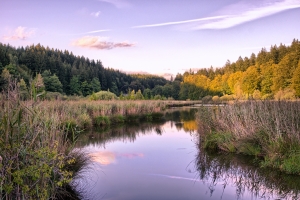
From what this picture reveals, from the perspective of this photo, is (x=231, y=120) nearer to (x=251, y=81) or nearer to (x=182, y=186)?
(x=182, y=186)

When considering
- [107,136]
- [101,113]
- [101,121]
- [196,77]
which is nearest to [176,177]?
[107,136]

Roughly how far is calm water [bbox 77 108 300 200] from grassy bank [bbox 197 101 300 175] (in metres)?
0.44

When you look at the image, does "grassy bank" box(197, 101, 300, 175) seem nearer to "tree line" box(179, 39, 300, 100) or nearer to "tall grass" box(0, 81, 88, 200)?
"tall grass" box(0, 81, 88, 200)

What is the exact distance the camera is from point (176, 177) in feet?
25.3

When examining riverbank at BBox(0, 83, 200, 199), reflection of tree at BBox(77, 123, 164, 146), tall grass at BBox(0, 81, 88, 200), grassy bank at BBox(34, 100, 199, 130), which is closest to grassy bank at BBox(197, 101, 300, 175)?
reflection of tree at BBox(77, 123, 164, 146)

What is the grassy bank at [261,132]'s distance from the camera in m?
7.48

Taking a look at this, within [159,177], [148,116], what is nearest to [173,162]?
[159,177]

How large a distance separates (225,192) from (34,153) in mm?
4445

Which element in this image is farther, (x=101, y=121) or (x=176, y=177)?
(x=101, y=121)

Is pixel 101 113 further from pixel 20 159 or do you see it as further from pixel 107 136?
pixel 20 159

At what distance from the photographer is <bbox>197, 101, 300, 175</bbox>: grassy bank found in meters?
7.48

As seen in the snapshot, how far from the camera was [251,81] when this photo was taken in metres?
54.4

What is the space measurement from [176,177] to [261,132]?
311cm

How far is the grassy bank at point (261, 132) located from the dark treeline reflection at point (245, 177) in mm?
371
